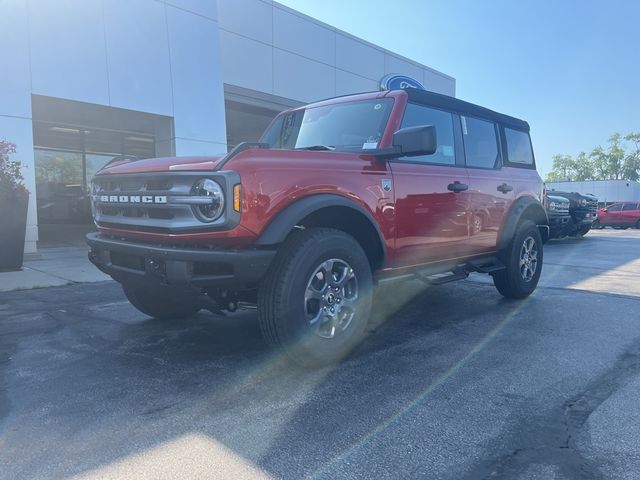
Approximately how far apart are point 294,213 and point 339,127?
1.43m

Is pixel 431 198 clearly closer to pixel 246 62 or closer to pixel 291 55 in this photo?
pixel 246 62

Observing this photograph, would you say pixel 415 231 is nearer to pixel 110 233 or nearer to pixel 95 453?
pixel 110 233

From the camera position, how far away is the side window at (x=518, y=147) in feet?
19.1

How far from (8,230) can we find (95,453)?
22.0ft

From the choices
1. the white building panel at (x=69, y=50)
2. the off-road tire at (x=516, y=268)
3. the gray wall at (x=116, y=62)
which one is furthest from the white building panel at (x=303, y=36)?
the off-road tire at (x=516, y=268)

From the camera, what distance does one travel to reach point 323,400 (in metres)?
2.96

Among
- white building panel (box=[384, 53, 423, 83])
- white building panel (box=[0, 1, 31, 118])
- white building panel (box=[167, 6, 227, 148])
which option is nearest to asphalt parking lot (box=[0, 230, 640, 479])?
white building panel (box=[0, 1, 31, 118])

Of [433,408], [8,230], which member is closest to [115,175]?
[433,408]

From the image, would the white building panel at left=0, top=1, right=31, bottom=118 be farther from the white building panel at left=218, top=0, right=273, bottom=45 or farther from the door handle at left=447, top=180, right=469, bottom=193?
the door handle at left=447, top=180, right=469, bottom=193

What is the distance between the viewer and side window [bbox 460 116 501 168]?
5016 millimetres

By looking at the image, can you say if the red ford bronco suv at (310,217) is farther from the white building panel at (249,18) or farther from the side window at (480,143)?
the white building panel at (249,18)

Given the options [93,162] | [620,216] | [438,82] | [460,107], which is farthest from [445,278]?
[620,216]

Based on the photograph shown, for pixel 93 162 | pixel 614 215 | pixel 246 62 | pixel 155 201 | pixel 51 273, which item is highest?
pixel 246 62

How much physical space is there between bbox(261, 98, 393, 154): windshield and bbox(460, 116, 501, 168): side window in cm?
121
